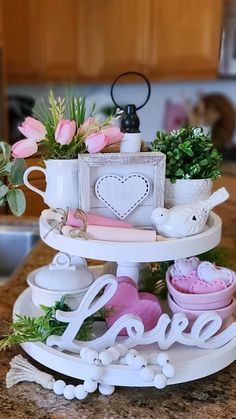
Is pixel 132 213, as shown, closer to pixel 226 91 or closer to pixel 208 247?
pixel 208 247

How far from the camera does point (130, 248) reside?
61 centimetres

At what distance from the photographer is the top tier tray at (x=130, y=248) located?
2.01 feet

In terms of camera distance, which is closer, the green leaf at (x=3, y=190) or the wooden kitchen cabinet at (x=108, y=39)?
the green leaf at (x=3, y=190)

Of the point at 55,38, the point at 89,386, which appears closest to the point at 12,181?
the point at 89,386

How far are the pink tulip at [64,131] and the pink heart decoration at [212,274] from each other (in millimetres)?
288

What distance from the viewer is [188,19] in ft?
8.57

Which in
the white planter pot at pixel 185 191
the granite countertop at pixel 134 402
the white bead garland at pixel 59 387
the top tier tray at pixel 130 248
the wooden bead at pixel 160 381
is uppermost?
the white planter pot at pixel 185 191

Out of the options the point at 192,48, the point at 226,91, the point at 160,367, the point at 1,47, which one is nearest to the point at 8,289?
the point at 160,367

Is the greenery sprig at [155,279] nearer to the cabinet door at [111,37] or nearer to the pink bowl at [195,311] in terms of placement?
the pink bowl at [195,311]

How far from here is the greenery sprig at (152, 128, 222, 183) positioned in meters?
0.71

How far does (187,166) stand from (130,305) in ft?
0.79

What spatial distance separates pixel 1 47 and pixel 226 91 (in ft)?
4.85

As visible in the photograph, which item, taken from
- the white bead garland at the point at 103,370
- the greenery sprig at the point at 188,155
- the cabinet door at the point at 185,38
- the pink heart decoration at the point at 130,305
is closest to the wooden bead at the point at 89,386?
the white bead garland at the point at 103,370

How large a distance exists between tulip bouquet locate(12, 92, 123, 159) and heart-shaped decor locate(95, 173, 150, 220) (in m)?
0.05
